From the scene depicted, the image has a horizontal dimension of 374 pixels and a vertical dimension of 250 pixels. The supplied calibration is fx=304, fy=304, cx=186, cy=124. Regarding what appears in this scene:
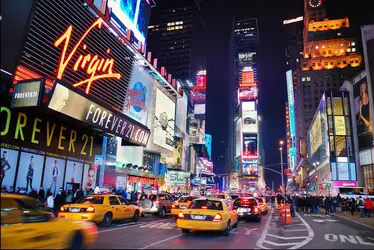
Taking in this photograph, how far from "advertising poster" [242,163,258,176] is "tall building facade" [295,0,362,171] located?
181ft

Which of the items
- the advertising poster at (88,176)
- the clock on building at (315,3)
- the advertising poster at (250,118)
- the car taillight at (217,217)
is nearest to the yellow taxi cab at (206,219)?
the car taillight at (217,217)

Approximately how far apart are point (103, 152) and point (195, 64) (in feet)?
447

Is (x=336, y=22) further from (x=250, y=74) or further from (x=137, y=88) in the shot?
(x=137, y=88)

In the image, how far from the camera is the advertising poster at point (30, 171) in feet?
66.1

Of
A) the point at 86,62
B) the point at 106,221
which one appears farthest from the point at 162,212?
the point at 86,62

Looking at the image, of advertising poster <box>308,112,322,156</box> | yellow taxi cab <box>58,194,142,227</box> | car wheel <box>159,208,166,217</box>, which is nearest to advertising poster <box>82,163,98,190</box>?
car wheel <box>159,208,166,217</box>

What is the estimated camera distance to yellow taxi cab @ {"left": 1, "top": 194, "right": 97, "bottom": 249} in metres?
6.58

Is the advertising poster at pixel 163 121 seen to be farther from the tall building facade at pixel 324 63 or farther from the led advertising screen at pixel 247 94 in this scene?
the led advertising screen at pixel 247 94

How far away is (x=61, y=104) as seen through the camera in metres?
19.0

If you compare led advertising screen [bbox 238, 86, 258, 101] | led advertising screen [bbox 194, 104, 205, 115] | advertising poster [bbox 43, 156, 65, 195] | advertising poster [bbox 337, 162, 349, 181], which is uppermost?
A: led advertising screen [bbox 238, 86, 258, 101]

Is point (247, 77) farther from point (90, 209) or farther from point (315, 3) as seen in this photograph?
point (90, 209)

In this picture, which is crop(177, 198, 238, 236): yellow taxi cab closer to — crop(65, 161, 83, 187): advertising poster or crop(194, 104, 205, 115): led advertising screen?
crop(65, 161, 83, 187): advertising poster

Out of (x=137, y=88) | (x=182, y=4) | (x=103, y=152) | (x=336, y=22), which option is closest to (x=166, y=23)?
(x=182, y=4)

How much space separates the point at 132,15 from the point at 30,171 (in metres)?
28.8
